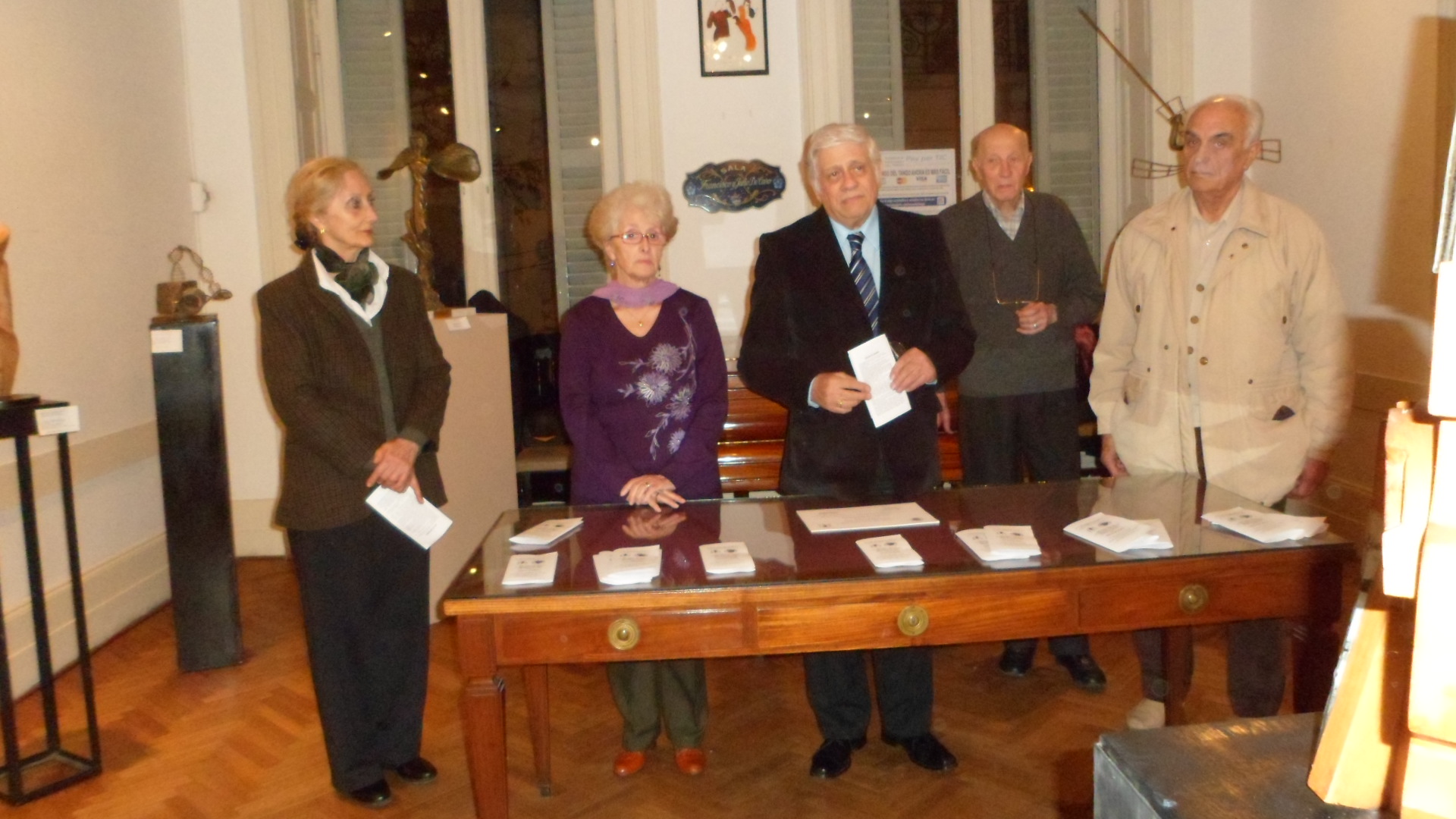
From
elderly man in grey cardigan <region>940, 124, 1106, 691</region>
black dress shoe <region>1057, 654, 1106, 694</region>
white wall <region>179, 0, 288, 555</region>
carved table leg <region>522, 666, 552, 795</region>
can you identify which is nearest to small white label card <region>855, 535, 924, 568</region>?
carved table leg <region>522, 666, 552, 795</region>

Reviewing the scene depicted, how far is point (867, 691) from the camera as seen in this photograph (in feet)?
9.40

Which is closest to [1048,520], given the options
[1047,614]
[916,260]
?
[1047,614]

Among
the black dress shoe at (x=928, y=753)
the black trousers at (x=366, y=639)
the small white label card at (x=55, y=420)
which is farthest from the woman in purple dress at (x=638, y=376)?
the small white label card at (x=55, y=420)

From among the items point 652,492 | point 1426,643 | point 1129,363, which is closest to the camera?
point 1426,643

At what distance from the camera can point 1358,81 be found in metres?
4.39

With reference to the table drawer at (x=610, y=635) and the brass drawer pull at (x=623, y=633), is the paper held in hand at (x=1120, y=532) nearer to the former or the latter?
the table drawer at (x=610, y=635)

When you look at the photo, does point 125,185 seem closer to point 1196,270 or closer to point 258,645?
point 258,645

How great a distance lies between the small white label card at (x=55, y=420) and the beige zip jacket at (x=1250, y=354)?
9.32ft

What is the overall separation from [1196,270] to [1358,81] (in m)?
2.29

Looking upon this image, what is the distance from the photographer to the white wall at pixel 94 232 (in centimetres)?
392

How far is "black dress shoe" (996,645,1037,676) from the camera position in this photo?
3.59 meters

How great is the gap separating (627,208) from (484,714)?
4.27 ft

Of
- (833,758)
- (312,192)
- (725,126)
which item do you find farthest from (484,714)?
(725,126)

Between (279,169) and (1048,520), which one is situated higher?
(279,169)
